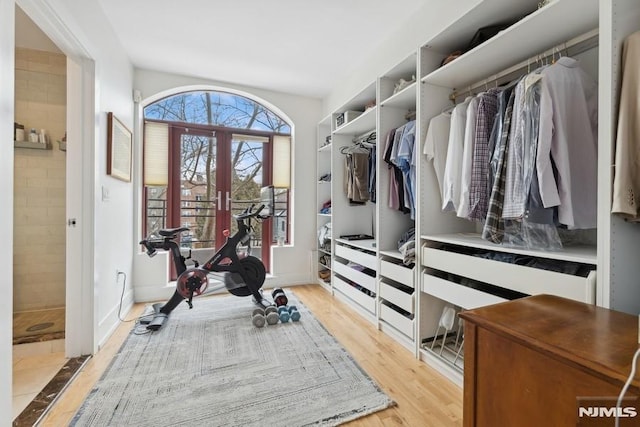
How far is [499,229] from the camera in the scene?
140 cm

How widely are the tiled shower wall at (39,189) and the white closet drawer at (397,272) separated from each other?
2.86m

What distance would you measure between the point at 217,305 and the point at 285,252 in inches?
41.7

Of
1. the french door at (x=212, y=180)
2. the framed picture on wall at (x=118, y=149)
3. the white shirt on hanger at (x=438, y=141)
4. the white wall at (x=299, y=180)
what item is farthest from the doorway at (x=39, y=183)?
the white shirt on hanger at (x=438, y=141)

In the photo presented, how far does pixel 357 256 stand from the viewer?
8.73ft

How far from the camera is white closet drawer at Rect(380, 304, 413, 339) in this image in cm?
197

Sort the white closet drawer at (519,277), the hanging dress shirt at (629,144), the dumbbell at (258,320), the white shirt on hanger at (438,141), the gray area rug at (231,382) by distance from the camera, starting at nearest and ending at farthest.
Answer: the hanging dress shirt at (629,144), the white closet drawer at (519,277), the gray area rug at (231,382), the white shirt on hanger at (438,141), the dumbbell at (258,320)

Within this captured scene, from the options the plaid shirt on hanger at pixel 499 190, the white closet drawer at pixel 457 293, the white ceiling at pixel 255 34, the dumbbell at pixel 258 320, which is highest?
the white ceiling at pixel 255 34

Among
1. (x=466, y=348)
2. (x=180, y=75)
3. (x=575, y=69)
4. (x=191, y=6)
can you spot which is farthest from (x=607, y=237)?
(x=180, y=75)

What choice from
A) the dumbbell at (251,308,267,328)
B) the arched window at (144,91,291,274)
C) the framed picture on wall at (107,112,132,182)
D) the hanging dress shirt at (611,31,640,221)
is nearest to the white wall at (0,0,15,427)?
the framed picture on wall at (107,112,132,182)

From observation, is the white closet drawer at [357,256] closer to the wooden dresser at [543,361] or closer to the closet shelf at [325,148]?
the closet shelf at [325,148]

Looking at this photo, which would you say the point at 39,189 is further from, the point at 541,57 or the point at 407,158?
the point at 541,57

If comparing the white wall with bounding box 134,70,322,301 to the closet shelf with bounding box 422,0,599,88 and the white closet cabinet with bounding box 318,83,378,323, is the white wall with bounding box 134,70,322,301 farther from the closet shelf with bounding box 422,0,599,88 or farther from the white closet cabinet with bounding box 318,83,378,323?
the closet shelf with bounding box 422,0,599,88

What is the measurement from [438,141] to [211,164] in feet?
8.64

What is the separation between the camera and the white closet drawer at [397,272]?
197cm
